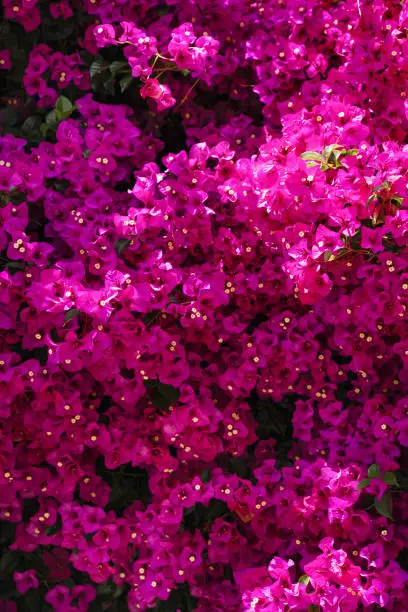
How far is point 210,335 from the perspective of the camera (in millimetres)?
2104

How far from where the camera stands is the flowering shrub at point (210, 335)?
1.90m

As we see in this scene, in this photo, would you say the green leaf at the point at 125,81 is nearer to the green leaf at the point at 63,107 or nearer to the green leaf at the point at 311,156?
the green leaf at the point at 63,107

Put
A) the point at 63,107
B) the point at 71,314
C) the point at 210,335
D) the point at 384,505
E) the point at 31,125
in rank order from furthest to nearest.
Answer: the point at 31,125
the point at 63,107
the point at 210,335
the point at 384,505
the point at 71,314

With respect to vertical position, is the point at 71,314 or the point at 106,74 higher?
the point at 106,74

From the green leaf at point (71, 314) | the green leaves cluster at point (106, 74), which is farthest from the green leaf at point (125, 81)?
the green leaf at point (71, 314)

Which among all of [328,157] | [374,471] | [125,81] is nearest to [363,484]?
[374,471]

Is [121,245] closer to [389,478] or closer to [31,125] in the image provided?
[31,125]

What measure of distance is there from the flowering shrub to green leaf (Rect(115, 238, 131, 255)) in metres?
0.01

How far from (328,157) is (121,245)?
1.78ft

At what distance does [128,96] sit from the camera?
242 cm

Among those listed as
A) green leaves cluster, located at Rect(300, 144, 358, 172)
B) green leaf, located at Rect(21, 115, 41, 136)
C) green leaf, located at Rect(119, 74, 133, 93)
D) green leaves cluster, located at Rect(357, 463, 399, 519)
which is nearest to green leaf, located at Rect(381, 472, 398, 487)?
green leaves cluster, located at Rect(357, 463, 399, 519)

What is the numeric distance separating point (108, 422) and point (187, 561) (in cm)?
41

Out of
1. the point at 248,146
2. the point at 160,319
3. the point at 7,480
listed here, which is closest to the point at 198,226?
the point at 160,319

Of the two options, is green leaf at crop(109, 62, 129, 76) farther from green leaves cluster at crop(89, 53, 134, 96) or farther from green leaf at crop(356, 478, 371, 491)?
green leaf at crop(356, 478, 371, 491)
